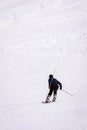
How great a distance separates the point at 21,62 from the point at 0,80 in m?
6.85

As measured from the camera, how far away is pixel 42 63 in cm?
2780

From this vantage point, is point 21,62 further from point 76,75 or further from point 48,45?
point 76,75

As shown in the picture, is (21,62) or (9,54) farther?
(9,54)


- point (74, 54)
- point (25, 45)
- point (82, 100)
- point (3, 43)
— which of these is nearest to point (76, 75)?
point (74, 54)

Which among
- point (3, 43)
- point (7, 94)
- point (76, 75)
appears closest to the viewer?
point (7, 94)

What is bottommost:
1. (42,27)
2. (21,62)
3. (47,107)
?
(47,107)

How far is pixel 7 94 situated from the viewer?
55.9 feet

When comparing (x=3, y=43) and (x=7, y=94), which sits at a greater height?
(x=3, y=43)

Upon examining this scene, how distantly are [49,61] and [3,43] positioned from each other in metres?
10.5

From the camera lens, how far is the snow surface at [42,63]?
10.6 meters

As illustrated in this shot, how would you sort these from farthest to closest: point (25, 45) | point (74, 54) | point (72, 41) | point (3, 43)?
point (3, 43), point (25, 45), point (72, 41), point (74, 54)

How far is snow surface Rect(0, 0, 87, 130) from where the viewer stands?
416 inches

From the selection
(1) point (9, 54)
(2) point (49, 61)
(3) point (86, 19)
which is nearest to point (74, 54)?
(2) point (49, 61)

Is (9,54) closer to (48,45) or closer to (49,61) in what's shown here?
(48,45)
